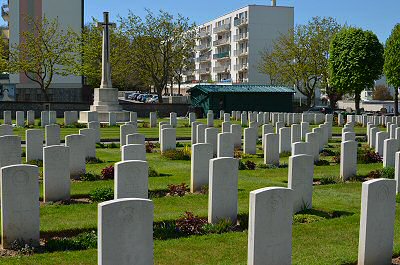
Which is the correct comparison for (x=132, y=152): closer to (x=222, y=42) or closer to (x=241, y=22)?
(x=241, y=22)

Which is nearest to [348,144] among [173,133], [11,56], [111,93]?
[173,133]

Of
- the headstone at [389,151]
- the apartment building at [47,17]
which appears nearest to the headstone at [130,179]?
the headstone at [389,151]

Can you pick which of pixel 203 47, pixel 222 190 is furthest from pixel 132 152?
pixel 203 47

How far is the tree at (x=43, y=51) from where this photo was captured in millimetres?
47562

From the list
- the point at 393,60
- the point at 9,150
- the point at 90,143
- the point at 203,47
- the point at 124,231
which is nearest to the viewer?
the point at 124,231

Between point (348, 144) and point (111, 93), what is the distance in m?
23.6

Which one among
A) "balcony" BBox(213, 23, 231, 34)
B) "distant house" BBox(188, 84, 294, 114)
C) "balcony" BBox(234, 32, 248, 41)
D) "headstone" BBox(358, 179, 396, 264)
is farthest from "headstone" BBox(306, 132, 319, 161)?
"balcony" BBox(213, 23, 231, 34)

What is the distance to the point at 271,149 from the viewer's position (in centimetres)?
1758

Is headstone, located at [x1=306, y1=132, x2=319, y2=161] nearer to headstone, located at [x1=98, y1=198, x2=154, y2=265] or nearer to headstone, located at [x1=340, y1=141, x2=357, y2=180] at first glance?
headstone, located at [x1=340, y1=141, x2=357, y2=180]

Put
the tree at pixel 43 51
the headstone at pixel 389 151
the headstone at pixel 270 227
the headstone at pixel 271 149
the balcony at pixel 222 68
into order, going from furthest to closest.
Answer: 1. the balcony at pixel 222 68
2. the tree at pixel 43 51
3. the headstone at pixel 271 149
4. the headstone at pixel 389 151
5. the headstone at pixel 270 227

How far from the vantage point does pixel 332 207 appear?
11781mm

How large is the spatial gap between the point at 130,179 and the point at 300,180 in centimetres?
327

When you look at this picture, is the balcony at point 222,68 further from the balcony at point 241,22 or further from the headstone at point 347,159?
the headstone at point 347,159

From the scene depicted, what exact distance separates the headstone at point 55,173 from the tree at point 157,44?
140 ft
